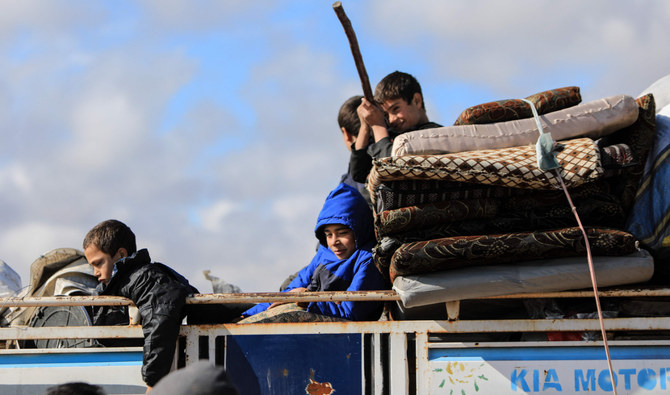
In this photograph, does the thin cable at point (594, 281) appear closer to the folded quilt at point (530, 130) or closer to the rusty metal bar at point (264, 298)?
the folded quilt at point (530, 130)

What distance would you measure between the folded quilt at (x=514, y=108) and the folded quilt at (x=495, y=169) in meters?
0.36

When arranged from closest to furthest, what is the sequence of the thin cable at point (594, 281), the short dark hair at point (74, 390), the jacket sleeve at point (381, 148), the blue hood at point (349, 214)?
the short dark hair at point (74, 390), the thin cable at point (594, 281), the jacket sleeve at point (381, 148), the blue hood at point (349, 214)

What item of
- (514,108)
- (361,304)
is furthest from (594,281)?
(361,304)

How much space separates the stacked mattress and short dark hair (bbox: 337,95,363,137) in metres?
1.19

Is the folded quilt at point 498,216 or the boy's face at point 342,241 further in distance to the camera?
the boy's face at point 342,241

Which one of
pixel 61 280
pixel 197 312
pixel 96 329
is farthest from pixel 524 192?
pixel 61 280

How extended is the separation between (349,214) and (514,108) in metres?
1.03

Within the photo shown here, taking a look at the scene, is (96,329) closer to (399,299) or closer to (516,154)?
(399,299)

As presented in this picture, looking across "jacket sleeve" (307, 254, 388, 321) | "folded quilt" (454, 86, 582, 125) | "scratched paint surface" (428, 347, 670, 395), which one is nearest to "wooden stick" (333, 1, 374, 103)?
"folded quilt" (454, 86, 582, 125)

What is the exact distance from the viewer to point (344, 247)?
4.23 m

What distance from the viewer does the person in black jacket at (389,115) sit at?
427 centimetres

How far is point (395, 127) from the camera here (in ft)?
14.6

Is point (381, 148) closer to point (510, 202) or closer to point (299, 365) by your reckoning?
point (510, 202)

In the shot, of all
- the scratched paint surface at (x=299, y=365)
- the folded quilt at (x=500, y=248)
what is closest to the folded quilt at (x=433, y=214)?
the folded quilt at (x=500, y=248)
